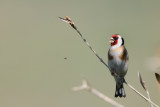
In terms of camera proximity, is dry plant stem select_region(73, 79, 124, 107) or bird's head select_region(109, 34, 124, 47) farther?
bird's head select_region(109, 34, 124, 47)

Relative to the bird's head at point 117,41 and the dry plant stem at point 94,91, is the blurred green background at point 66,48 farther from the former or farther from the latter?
the dry plant stem at point 94,91

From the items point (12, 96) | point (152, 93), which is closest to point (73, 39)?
point (12, 96)

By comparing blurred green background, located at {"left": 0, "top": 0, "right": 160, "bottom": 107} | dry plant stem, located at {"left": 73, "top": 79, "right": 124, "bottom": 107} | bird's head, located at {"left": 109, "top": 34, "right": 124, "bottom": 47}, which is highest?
blurred green background, located at {"left": 0, "top": 0, "right": 160, "bottom": 107}

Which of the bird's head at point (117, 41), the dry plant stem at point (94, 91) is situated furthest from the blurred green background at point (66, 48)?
the dry plant stem at point (94, 91)

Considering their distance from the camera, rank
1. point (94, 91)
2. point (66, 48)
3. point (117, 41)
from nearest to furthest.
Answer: point (94, 91) → point (117, 41) → point (66, 48)

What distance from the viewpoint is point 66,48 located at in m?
11.3

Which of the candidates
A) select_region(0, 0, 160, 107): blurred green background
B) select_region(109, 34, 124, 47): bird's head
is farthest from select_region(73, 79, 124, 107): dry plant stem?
select_region(0, 0, 160, 107): blurred green background

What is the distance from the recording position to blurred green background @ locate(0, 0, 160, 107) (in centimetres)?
816

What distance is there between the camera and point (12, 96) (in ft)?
27.1

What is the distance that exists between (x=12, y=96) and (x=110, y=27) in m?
4.52

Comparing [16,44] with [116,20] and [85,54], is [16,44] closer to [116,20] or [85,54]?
[85,54]

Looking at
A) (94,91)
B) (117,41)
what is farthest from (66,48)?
(94,91)

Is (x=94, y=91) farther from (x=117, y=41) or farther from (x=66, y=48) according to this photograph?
(x=66, y=48)

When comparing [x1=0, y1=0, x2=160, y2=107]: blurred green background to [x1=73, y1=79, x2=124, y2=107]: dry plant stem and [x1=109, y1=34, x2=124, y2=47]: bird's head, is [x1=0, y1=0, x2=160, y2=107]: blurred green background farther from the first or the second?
[x1=73, y1=79, x2=124, y2=107]: dry plant stem
